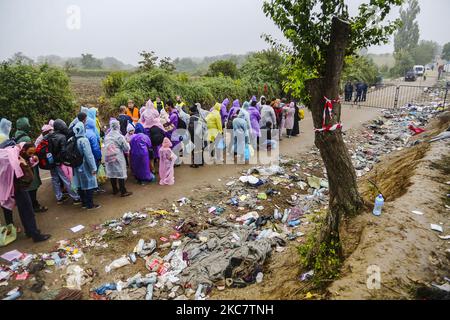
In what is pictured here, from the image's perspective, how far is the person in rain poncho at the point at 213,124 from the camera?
29.2ft

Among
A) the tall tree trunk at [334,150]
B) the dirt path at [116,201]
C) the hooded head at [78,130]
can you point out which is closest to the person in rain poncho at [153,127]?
the dirt path at [116,201]

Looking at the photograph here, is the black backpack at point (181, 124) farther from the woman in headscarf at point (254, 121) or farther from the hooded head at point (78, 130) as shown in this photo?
the hooded head at point (78, 130)

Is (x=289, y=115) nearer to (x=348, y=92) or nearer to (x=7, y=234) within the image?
(x=7, y=234)

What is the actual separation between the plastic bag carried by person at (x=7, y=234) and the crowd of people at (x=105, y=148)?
25cm

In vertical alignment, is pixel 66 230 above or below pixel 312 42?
below

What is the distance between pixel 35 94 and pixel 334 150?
914 cm

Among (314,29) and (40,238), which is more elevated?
(314,29)

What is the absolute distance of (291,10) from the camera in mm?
3656

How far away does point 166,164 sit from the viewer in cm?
761

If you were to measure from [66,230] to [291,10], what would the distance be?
533cm

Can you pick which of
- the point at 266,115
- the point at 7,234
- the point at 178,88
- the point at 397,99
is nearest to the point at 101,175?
the point at 7,234
